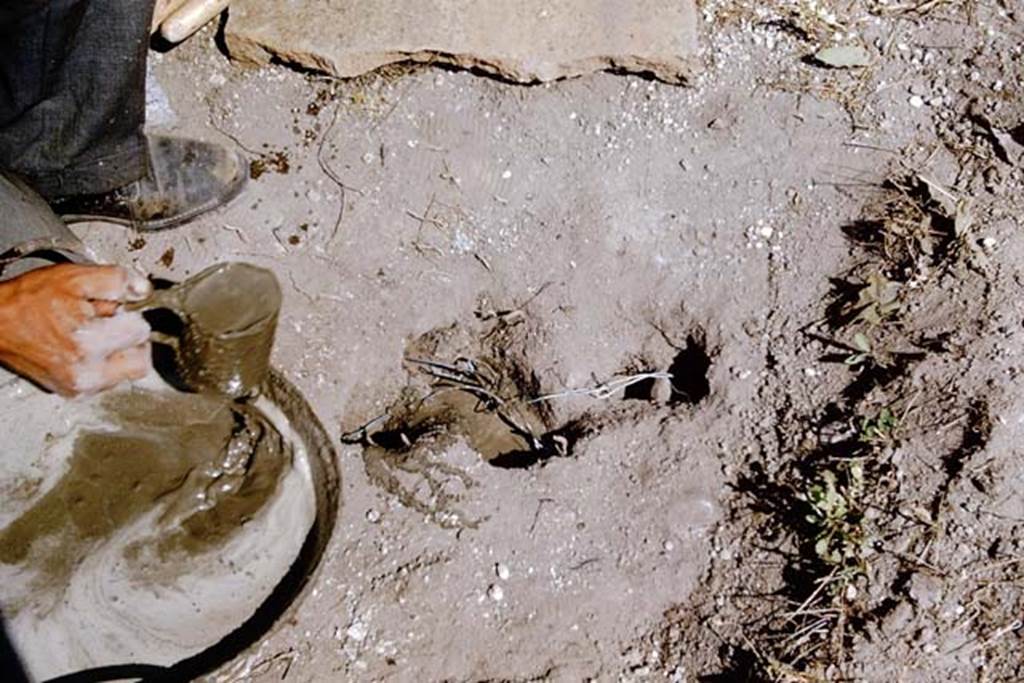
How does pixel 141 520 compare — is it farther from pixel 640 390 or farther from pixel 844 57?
pixel 844 57

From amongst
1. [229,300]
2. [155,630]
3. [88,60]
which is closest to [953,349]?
[229,300]

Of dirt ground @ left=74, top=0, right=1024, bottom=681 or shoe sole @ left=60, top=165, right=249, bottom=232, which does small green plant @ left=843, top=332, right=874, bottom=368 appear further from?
shoe sole @ left=60, top=165, right=249, bottom=232

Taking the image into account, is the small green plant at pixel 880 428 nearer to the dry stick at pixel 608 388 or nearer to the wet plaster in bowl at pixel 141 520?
the dry stick at pixel 608 388

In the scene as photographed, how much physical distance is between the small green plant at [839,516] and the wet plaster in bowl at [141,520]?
3.47 ft

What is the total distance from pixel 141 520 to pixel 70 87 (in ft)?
3.06

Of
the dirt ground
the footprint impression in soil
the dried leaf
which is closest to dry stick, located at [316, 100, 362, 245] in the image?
the dirt ground

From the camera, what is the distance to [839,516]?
2.31 metres

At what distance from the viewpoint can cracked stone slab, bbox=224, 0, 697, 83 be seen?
2.72 metres

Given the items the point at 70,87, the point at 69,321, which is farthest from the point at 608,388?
the point at 70,87

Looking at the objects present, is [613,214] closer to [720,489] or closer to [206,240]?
[720,489]

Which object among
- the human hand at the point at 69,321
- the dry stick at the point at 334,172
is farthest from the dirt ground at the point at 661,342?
the human hand at the point at 69,321

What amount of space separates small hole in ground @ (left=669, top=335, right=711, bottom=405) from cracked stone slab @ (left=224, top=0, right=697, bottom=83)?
0.69 metres

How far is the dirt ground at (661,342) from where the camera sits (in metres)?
2.32

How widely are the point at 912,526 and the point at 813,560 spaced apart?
0.71 ft
